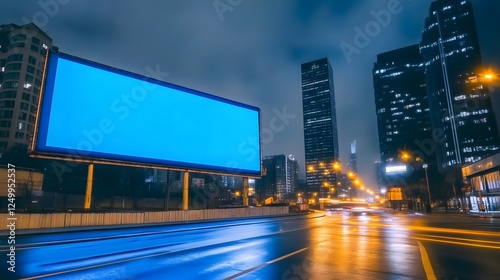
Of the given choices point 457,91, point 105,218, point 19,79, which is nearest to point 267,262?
point 105,218

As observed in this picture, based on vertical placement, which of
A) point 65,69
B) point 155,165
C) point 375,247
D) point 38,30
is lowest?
point 375,247

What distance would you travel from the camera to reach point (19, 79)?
79.0 meters

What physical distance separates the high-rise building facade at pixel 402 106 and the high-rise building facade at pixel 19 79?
17389 cm

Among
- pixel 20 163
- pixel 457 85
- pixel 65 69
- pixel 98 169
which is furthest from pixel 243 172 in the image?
pixel 457 85

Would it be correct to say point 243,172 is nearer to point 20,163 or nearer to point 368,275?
point 368,275

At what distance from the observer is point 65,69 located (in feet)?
81.1

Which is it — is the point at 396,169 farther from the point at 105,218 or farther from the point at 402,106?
the point at 402,106

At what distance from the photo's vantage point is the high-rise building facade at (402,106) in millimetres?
178125

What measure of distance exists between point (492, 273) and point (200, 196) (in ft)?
231

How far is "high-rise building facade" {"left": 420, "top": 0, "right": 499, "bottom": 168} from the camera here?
122 metres

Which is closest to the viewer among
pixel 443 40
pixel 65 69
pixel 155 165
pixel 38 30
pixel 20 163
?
pixel 65 69

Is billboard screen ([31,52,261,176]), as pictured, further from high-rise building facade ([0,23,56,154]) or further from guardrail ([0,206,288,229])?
high-rise building facade ([0,23,56,154])

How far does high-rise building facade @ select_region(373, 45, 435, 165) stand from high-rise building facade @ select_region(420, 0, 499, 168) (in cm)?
2245

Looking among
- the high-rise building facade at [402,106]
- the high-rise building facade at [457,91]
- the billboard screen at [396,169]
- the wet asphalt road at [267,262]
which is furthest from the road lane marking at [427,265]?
the high-rise building facade at [402,106]
